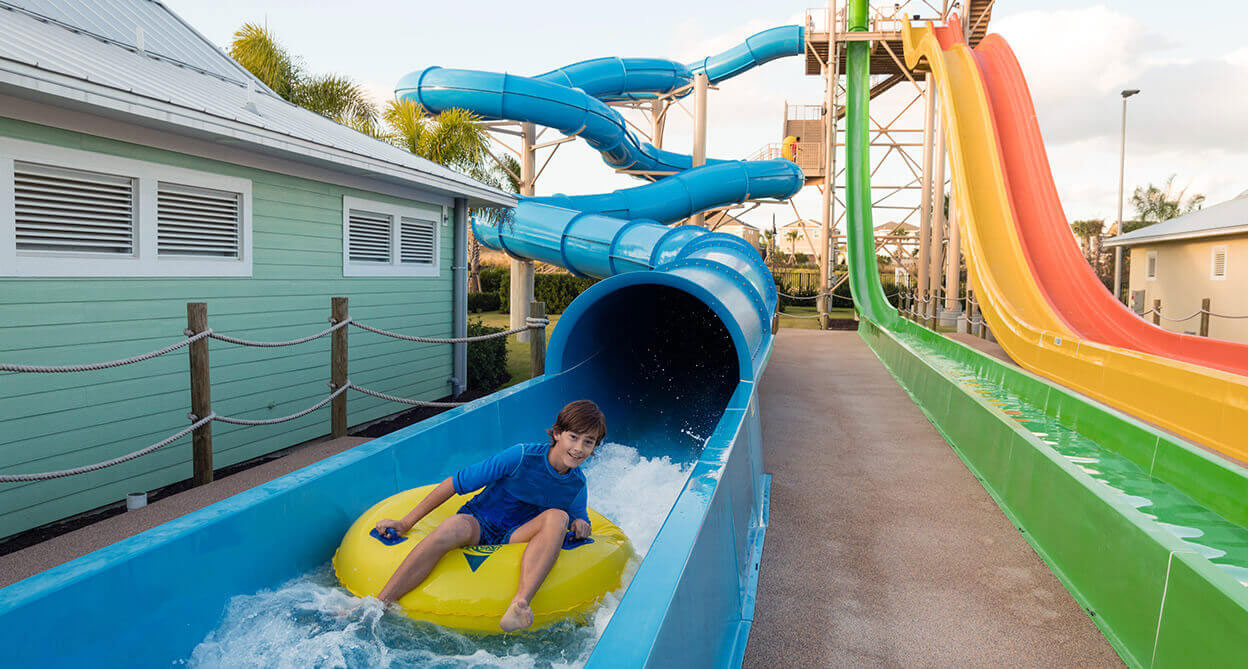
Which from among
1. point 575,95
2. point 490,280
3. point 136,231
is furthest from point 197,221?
point 490,280

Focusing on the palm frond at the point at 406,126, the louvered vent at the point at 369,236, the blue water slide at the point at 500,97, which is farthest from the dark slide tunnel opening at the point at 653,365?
the blue water slide at the point at 500,97

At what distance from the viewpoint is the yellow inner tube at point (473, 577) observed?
3410 mm

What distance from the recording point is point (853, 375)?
39.3 ft

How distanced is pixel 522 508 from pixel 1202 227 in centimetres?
1891

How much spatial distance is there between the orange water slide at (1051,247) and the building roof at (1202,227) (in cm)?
400

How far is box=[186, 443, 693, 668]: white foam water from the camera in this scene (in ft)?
10.3

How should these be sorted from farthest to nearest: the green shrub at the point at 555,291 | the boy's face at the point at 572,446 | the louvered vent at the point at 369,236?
the green shrub at the point at 555,291 → the louvered vent at the point at 369,236 → the boy's face at the point at 572,446

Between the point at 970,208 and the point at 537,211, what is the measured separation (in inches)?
313

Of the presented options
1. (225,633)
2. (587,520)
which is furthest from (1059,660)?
(225,633)

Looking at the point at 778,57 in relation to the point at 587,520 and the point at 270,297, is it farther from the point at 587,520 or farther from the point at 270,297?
the point at 587,520

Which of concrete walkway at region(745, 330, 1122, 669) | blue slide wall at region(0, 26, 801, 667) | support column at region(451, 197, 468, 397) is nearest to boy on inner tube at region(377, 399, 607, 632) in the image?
blue slide wall at region(0, 26, 801, 667)

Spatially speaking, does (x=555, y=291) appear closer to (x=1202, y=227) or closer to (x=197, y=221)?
(x=1202, y=227)

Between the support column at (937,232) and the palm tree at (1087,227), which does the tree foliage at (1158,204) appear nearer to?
the palm tree at (1087,227)

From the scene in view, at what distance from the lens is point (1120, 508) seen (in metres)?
3.74
